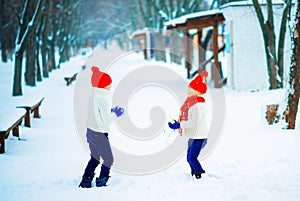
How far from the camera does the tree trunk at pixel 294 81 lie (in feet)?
27.3

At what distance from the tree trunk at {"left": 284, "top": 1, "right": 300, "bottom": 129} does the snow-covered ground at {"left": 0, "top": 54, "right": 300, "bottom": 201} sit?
0.86 feet

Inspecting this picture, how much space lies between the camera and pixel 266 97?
13336mm

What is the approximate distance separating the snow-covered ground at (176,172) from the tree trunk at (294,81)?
26cm

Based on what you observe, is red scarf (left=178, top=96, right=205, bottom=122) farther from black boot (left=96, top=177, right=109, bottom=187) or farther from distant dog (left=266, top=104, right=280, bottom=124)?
distant dog (left=266, top=104, right=280, bottom=124)

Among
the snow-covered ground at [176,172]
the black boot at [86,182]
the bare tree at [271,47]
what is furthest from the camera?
the bare tree at [271,47]

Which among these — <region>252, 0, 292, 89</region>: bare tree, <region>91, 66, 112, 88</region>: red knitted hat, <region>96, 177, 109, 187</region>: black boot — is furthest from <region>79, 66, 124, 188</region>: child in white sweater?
<region>252, 0, 292, 89</region>: bare tree

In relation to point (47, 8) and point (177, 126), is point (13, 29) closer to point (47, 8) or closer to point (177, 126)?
point (47, 8)

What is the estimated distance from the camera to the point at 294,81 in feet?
27.6

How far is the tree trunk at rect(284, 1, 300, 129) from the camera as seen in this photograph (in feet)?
27.3

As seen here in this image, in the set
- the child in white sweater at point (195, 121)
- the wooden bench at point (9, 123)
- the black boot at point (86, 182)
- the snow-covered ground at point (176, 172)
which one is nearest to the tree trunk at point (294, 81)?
the snow-covered ground at point (176, 172)

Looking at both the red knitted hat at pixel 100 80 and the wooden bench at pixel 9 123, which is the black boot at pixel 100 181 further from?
the wooden bench at pixel 9 123

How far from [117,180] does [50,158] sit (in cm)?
193

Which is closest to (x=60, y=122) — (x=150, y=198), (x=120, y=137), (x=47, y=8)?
(x=120, y=137)

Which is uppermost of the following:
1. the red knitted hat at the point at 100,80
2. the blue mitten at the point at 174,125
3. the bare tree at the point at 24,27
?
the bare tree at the point at 24,27
